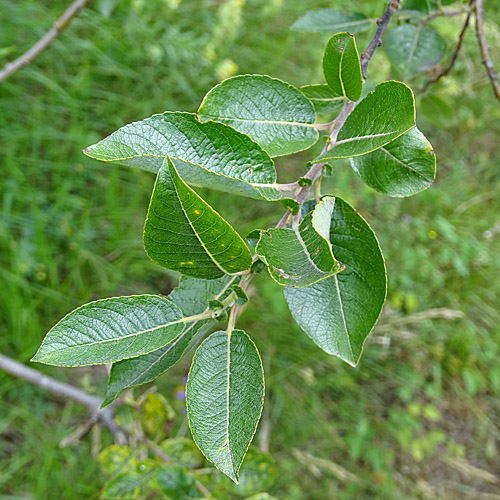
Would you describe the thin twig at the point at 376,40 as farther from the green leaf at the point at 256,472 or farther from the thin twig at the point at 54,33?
the green leaf at the point at 256,472

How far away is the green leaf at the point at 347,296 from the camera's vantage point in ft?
1.48

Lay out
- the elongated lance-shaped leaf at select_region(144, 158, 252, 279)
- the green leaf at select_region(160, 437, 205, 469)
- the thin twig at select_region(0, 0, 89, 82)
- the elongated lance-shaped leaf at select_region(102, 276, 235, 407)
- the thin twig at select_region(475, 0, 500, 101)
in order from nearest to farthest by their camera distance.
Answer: the elongated lance-shaped leaf at select_region(144, 158, 252, 279) → the elongated lance-shaped leaf at select_region(102, 276, 235, 407) → the thin twig at select_region(475, 0, 500, 101) → the thin twig at select_region(0, 0, 89, 82) → the green leaf at select_region(160, 437, 205, 469)

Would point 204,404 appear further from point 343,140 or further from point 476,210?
point 476,210

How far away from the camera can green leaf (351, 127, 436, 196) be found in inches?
18.6

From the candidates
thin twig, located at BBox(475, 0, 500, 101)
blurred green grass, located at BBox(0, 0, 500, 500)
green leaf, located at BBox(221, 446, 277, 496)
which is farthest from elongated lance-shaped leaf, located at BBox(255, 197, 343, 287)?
blurred green grass, located at BBox(0, 0, 500, 500)

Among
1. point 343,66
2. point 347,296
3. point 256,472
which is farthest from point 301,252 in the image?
point 256,472

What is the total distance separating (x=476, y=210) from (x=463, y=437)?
983mm

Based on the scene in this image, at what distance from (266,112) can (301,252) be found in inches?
6.8

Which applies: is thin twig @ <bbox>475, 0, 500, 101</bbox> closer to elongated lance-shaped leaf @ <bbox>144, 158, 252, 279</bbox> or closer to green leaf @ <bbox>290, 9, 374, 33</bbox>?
green leaf @ <bbox>290, 9, 374, 33</bbox>

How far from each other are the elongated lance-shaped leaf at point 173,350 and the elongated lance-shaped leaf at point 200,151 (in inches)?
4.3

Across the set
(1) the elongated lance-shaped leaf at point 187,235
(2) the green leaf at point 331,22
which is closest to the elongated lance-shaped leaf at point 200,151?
(1) the elongated lance-shaped leaf at point 187,235

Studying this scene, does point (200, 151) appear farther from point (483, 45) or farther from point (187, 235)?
point (483, 45)

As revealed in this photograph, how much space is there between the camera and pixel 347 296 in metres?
0.47

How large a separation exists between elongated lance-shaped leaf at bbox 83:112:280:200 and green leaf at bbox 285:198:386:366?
3.6 inches
